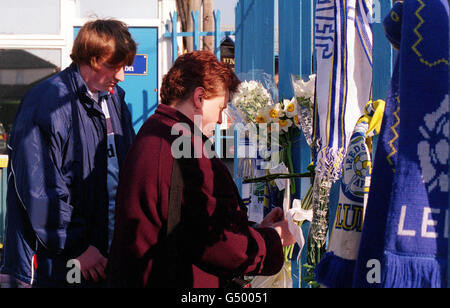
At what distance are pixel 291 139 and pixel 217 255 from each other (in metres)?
1.52

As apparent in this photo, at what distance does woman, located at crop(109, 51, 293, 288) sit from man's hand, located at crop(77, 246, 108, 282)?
30 cm

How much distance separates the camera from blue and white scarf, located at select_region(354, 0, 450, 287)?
118 cm

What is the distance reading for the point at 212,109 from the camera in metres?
1.69

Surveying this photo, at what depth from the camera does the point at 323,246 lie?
2.15 m

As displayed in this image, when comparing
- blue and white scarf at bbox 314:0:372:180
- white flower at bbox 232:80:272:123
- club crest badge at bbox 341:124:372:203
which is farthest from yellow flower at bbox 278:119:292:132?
club crest badge at bbox 341:124:372:203

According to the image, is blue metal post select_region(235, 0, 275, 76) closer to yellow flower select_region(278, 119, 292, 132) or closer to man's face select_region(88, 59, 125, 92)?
yellow flower select_region(278, 119, 292, 132)

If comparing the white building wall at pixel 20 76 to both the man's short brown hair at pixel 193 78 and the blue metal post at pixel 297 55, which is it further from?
the man's short brown hair at pixel 193 78

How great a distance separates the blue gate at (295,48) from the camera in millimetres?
2244

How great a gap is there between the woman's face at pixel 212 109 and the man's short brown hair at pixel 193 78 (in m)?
0.02

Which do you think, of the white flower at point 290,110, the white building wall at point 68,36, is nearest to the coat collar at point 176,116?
the white flower at point 290,110

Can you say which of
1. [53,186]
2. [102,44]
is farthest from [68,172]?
[102,44]
